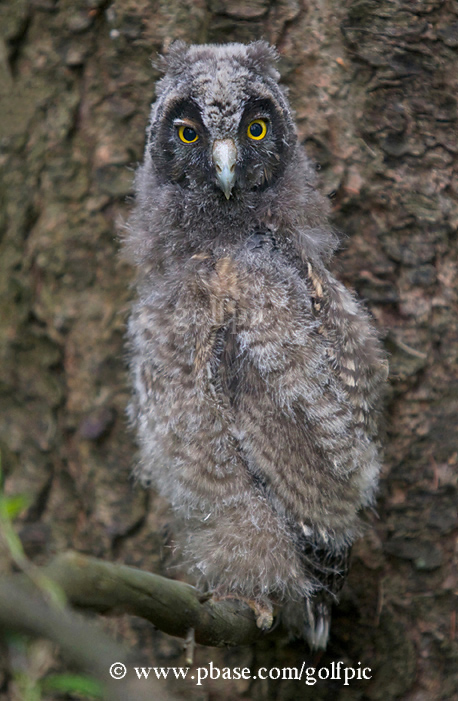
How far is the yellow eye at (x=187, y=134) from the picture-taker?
1.77 m

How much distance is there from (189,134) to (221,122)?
120mm

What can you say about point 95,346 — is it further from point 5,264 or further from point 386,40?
point 386,40

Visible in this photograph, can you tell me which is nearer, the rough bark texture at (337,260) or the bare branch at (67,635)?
the bare branch at (67,635)

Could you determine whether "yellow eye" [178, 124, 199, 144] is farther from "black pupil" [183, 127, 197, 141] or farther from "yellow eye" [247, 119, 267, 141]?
"yellow eye" [247, 119, 267, 141]

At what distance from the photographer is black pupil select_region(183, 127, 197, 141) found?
177cm

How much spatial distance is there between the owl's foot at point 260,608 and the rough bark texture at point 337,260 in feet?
1.32

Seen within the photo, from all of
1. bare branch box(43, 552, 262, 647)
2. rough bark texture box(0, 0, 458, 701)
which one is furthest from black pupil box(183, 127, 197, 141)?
bare branch box(43, 552, 262, 647)

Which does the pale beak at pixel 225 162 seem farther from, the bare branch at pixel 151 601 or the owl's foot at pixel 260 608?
the owl's foot at pixel 260 608

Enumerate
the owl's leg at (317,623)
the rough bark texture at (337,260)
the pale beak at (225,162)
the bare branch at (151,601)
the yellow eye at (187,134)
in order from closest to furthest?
the bare branch at (151,601)
the pale beak at (225,162)
the yellow eye at (187,134)
the owl's leg at (317,623)
the rough bark texture at (337,260)

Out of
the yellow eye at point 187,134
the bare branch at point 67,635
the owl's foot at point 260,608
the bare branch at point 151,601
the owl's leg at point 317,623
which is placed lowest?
the owl's leg at point 317,623

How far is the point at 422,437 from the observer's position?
207cm

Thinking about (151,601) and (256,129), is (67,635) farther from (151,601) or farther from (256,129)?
(256,129)

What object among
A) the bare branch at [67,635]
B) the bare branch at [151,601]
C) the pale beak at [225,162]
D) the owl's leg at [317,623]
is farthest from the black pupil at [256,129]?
the bare branch at [67,635]

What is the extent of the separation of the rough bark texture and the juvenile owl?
26 cm
